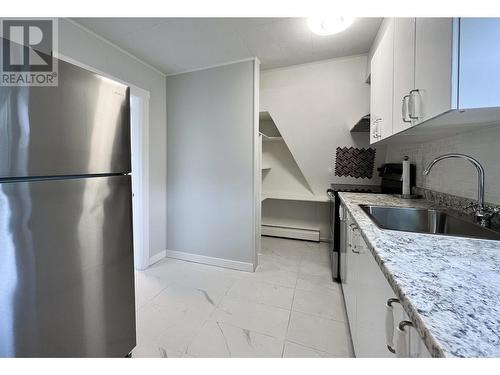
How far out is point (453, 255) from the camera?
72 centimetres

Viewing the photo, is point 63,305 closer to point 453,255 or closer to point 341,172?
point 453,255

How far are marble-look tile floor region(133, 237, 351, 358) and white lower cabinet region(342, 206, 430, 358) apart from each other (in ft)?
1.70

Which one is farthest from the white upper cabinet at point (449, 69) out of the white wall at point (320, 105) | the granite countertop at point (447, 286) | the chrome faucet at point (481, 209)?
the white wall at point (320, 105)

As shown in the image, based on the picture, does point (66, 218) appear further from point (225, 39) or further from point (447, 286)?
point (225, 39)

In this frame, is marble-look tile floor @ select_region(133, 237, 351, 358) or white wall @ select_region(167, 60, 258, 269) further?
white wall @ select_region(167, 60, 258, 269)

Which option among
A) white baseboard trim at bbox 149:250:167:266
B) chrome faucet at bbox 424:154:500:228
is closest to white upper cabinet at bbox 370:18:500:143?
chrome faucet at bbox 424:154:500:228

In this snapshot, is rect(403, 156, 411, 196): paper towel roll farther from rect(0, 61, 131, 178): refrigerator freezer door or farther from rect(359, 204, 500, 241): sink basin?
rect(0, 61, 131, 178): refrigerator freezer door

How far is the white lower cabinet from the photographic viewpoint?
0.52 m

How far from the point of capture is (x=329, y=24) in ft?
5.88

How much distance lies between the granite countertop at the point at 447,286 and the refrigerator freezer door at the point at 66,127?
1.25 m

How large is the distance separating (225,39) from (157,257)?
8.48 feet

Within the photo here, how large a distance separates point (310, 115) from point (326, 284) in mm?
1915

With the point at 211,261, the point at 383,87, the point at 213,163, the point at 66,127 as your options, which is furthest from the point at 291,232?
the point at 66,127
